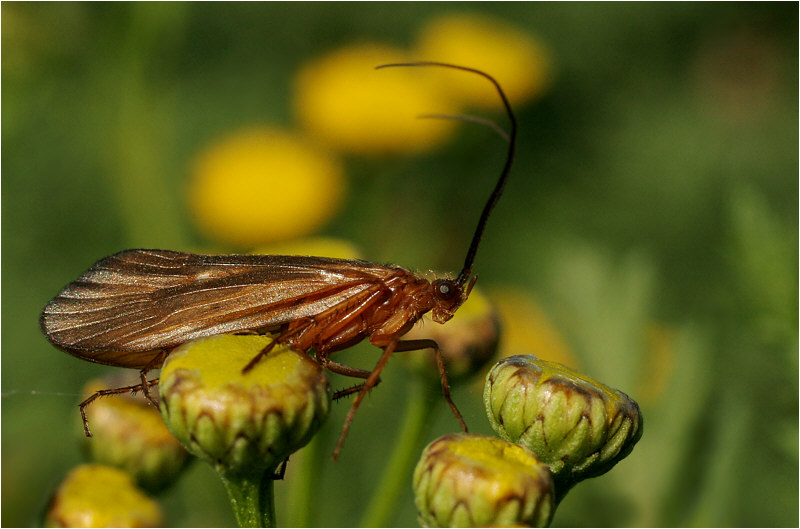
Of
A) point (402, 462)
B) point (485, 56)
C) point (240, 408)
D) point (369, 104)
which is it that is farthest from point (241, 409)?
point (485, 56)

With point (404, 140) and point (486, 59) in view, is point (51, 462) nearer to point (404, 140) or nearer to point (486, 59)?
point (404, 140)

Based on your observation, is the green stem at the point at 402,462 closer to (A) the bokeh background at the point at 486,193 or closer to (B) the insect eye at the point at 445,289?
(A) the bokeh background at the point at 486,193

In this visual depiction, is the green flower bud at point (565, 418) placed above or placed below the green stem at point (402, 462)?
above

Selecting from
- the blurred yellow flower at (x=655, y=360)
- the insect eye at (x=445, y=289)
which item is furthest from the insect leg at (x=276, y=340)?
the blurred yellow flower at (x=655, y=360)

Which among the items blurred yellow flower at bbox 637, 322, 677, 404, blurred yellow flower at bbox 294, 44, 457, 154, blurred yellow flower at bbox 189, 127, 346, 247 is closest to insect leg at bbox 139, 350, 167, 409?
blurred yellow flower at bbox 637, 322, 677, 404

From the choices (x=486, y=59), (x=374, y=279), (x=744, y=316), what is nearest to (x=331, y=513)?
(x=374, y=279)

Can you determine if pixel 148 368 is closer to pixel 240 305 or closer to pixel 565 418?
pixel 240 305
